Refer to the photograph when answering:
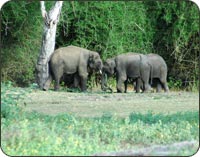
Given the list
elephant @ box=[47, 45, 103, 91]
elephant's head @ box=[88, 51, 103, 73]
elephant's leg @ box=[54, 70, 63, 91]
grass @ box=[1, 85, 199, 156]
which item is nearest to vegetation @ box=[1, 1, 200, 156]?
elephant's head @ box=[88, 51, 103, 73]

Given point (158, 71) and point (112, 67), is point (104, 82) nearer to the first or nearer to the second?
point (112, 67)

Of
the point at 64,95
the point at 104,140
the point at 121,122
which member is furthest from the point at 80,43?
the point at 104,140

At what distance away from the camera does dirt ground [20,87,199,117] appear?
10875mm

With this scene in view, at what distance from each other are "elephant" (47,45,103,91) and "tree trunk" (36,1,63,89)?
29 centimetres

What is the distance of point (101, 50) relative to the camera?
61.3 ft

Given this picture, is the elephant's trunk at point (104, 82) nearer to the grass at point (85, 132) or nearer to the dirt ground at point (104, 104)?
the dirt ground at point (104, 104)

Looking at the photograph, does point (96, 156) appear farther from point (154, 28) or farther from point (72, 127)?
point (154, 28)

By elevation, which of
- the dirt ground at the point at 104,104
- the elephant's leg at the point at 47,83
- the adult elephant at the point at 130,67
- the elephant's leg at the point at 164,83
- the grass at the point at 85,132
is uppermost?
the grass at the point at 85,132

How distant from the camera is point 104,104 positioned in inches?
463

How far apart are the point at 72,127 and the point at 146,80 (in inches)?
331

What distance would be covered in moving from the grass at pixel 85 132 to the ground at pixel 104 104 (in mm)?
1088

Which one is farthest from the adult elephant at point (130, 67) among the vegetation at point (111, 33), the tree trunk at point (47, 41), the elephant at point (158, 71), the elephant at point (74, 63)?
the tree trunk at point (47, 41)

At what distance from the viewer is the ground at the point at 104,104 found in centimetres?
1088

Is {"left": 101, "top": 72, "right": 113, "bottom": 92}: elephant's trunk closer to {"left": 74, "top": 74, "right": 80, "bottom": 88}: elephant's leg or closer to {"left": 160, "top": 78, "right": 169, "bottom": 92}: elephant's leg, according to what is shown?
{"left": 74, "top": 74, "right": 80, "bottom": 88}: elephant's leg
